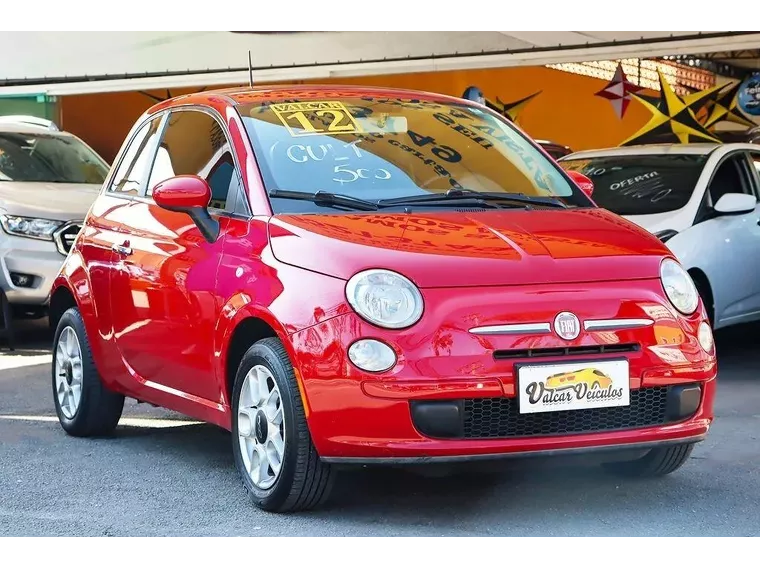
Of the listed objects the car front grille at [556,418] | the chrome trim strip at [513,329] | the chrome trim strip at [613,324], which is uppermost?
the chrome trim strip at [513,329]

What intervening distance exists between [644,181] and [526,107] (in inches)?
505

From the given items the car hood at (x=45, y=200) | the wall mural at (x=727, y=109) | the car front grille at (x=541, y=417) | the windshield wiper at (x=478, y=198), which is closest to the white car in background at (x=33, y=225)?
the car hood at (x=45, y=200)

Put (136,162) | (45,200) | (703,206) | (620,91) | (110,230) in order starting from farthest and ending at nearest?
(620,91) → (45,200) → (703,206) → (136,162) → (110,230)

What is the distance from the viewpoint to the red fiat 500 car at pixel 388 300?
442 cm

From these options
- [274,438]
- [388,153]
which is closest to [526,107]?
[388,153]

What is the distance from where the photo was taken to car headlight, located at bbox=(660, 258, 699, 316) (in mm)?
4781

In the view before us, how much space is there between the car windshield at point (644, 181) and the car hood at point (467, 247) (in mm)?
3910

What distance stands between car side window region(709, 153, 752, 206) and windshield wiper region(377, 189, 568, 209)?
403cm

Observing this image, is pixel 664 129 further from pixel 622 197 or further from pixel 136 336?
pixel 136 336

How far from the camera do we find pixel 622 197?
9117 millimetres

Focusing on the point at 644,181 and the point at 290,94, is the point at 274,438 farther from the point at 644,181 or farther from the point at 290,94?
the point at 644,181

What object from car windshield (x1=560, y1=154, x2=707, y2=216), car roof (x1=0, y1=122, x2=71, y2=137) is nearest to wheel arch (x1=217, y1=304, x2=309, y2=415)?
car windshield (x1=560, y1=154, x2=707, y2=216)

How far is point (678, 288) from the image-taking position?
483 cm

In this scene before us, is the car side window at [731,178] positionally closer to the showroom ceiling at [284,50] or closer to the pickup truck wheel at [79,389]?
the showroom ceiling at [284,50]
